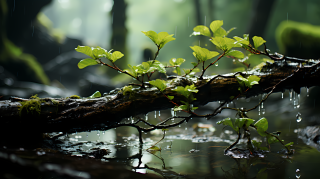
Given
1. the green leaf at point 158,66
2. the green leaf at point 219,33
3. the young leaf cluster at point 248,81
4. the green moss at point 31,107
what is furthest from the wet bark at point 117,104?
the green leaf at point 219,33

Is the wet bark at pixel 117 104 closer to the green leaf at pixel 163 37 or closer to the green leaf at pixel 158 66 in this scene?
the green leaf at pixel 158 66

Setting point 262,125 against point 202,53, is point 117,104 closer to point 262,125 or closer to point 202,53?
point 202,53

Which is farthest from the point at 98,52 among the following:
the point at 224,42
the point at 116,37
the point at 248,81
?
the point at 116,37

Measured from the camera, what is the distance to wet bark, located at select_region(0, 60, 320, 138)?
5.48 ft

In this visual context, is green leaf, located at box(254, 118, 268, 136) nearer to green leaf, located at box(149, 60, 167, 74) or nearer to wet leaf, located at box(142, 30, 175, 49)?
green leaf, located at box(149, 60, 167, 74)

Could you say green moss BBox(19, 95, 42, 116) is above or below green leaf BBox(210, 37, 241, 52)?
below

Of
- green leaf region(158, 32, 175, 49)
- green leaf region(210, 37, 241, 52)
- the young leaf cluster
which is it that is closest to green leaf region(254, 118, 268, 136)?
the young leaf cluster

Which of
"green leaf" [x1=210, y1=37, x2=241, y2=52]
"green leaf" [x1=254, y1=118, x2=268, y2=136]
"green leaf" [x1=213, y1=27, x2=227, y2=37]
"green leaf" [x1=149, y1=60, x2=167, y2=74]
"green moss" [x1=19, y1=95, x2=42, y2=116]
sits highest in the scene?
"green leaf" [x1=213, y1=27, x2=227, y2=37]

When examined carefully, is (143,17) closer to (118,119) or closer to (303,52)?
(303,52)

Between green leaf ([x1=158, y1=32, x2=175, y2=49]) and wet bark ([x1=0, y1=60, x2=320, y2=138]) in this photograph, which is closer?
green leaf ([x1=158, y1=32, x2=175, y2=49])

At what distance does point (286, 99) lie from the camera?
707 centimetres

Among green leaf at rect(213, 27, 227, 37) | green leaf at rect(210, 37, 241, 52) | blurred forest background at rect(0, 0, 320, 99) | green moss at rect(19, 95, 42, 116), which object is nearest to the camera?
green leaf at rect(210, 37, 241, 52)

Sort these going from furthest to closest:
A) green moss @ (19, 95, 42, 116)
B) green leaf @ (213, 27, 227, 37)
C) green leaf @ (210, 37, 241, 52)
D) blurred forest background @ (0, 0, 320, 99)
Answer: blurred forest background @ (0, 0, 320, 99)
green leaf @ (213, 27, 227, 37)
green moss @ (19, 95, 42, 116)
green leaf @ (210, 37, 241, 52)

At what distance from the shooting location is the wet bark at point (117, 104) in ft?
5.48
